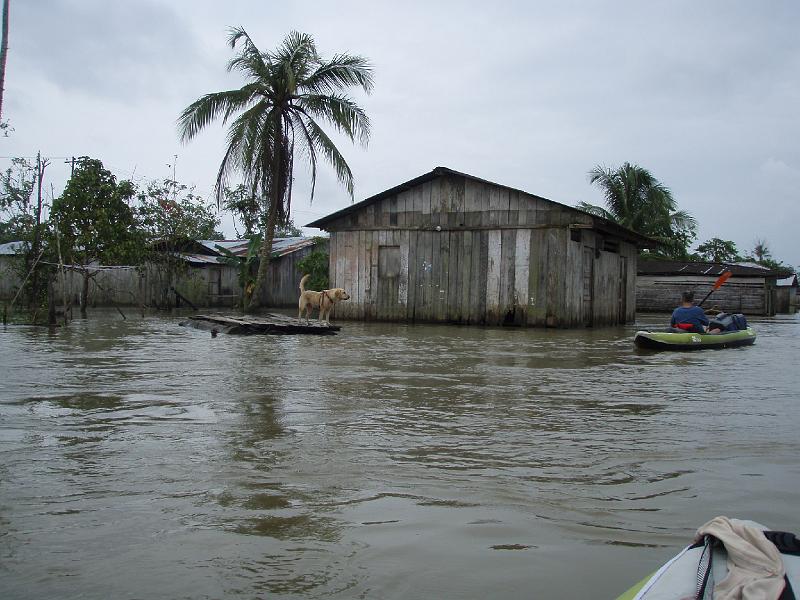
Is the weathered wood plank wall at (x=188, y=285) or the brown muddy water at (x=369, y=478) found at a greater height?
the weathered wood plank wall at (x=188, y=285)

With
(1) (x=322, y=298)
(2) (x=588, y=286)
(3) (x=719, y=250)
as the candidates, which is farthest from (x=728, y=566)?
(3) (x=719, y=250)

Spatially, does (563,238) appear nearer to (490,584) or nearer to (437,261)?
(437,261)

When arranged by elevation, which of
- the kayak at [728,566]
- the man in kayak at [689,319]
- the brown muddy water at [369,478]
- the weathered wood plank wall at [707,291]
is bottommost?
the brown muddy water at [369,478]

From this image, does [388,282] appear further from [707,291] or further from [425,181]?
[707,291]

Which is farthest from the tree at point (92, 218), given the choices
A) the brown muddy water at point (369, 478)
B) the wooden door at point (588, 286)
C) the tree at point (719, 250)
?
the tree at point (719, 250)

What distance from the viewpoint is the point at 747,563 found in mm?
2141

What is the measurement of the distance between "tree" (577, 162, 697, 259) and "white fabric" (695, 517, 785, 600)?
34.3 metres

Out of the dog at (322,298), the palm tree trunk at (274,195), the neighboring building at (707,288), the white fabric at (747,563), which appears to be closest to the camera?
the white fabric at (747,563)

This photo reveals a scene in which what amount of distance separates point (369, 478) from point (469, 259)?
49.8 ft

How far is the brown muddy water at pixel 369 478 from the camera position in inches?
111

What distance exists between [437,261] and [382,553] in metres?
16.6

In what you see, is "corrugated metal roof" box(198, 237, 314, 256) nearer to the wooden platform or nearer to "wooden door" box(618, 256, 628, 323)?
"wooden door" box(618, 256, 628, 323)

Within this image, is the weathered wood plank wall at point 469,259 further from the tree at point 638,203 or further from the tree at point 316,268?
the tree at point 638,203

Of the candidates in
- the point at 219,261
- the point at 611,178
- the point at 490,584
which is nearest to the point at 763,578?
the point at 490,584
